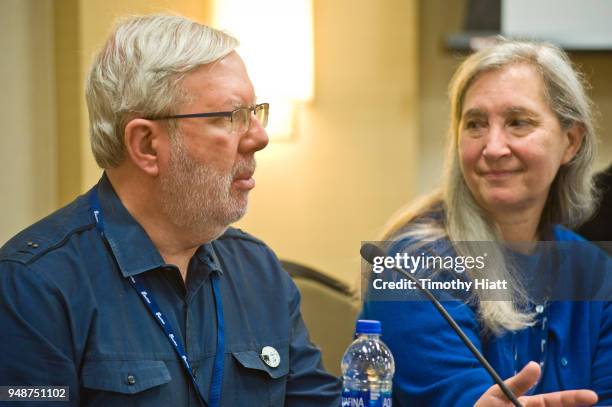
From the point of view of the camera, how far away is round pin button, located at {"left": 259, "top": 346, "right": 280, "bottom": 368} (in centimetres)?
179

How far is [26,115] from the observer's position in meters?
2.71

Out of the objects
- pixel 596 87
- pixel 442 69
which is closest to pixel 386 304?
pixel 442 69

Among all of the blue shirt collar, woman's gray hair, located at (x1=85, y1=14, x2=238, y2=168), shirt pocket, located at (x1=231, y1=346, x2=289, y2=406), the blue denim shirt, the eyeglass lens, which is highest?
woman's gray hair, located at (x1=85, y1=14, x2=238, y2=168)

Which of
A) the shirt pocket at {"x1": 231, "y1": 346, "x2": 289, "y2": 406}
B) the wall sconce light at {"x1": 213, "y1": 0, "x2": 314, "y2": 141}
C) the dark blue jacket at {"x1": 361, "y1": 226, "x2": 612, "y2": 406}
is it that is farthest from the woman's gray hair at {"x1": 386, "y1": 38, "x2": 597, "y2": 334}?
the wall sconce light at {"x1": 213, "y1": 0, "x2": 314, "y2": 141}

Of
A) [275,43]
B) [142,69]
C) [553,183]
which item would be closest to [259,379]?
[142,69]

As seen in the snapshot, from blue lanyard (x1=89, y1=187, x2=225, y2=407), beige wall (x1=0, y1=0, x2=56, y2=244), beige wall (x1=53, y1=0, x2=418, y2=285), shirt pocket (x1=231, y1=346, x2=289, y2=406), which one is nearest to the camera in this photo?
blue lanyard (x1=89, y1=187, x2=225, y2=407)

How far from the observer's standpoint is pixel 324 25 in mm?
3334

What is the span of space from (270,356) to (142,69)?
2.07 ft

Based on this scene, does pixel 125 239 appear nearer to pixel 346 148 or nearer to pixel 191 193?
pixel 191 193

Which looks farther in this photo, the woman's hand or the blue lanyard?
the blue lanyard

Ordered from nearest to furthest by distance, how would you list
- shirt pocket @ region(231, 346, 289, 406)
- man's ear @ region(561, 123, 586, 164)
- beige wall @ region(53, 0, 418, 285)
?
shirt pocket @ region(231, 346, 289, 406)
man's ear @ region(561, 123, 586, 164)
beige wall @ region(53, 0, 418, 285)

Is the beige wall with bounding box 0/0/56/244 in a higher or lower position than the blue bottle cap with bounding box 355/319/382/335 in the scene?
higher

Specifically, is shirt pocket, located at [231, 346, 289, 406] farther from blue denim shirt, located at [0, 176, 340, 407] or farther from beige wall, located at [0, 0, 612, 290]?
beige wall, located at [0, 0, 612, 290]

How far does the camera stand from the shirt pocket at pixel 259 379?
1739mm
